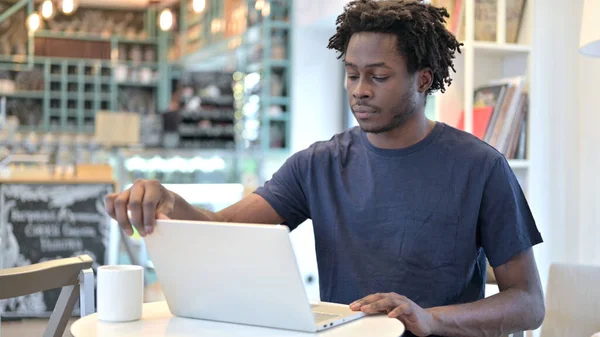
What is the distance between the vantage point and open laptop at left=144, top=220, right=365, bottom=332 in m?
1.16

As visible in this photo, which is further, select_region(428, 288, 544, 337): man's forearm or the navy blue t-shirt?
the navy blue t-shirt

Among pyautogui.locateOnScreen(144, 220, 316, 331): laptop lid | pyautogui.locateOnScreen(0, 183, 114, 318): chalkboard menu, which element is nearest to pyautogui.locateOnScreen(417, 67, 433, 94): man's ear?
pyautogui.locateOnScreen(144, 220, 316, 331): laptop lid

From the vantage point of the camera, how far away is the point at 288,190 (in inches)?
74.4

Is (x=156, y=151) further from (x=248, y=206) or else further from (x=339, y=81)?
(x=248, y=206)

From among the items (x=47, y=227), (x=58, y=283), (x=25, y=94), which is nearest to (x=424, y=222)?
(x=58, y=283)

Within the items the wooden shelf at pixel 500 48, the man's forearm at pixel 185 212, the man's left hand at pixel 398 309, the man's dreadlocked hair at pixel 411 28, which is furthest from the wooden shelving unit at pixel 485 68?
the man's left hand at pixel 398 309

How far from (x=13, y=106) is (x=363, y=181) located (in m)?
8.74

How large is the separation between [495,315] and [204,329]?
588 mm

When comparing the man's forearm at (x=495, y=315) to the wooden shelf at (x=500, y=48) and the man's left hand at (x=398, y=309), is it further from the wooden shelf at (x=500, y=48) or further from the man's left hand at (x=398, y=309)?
the wooden shelf at (x=500, y=48)

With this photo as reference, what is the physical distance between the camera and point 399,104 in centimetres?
165

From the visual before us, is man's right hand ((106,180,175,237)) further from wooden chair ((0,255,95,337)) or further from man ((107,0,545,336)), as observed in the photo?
wooden chair ((0,255,95,337))

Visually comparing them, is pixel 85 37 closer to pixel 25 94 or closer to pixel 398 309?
pixel 25 94

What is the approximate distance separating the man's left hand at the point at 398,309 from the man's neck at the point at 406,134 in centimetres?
47

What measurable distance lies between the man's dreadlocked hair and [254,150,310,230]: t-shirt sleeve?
309mm
